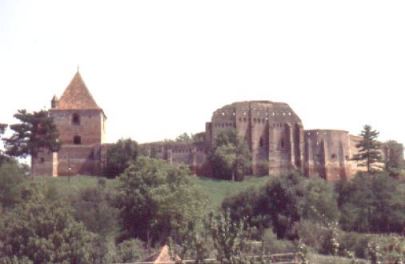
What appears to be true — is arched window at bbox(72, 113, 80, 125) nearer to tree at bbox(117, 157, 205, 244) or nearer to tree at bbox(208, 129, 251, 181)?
tree at bbox(208, 129, 251, 181)

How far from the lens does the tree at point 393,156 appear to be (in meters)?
65.2

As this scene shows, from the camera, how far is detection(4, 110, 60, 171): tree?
63094 mm

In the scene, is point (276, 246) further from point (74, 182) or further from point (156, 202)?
point (74, 182)

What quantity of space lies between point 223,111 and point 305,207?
21950 millimetres

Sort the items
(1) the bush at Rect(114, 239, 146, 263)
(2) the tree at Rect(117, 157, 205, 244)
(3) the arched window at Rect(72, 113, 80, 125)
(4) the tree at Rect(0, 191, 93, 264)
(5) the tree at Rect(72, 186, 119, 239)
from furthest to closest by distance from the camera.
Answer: (3) the arched window at Rect(72, 113, 80, 125) < (2) the tree at Rect(117, 157, 205, 244) < (5) the tree at Rect(72, 186, 119, 239) < (1) the bush at Rect(114, 239, 146, 263) < (4) the tree at Rect(0, 191, 93, 264)

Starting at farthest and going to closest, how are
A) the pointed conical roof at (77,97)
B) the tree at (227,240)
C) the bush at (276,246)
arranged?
1. the pointed conical roof at (77,97)
2. the bush at (276,246)
3. the tree at (227,240)

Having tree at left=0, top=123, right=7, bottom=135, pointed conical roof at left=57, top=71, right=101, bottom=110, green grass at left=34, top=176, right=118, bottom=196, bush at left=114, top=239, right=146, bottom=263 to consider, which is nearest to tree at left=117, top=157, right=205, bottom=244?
bush at left=114, top=239, right=146, bottom=263

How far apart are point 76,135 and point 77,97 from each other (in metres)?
4.36

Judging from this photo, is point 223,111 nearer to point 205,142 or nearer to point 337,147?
point 205,142

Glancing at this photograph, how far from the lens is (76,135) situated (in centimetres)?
6844

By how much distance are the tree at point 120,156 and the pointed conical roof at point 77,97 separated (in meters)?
6.30

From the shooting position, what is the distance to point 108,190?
5016 centimetres

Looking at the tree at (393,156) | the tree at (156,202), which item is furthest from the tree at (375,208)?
the tree at (393,156)

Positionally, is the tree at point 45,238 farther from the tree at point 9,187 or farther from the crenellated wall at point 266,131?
the crenellated wall at point 266,131
